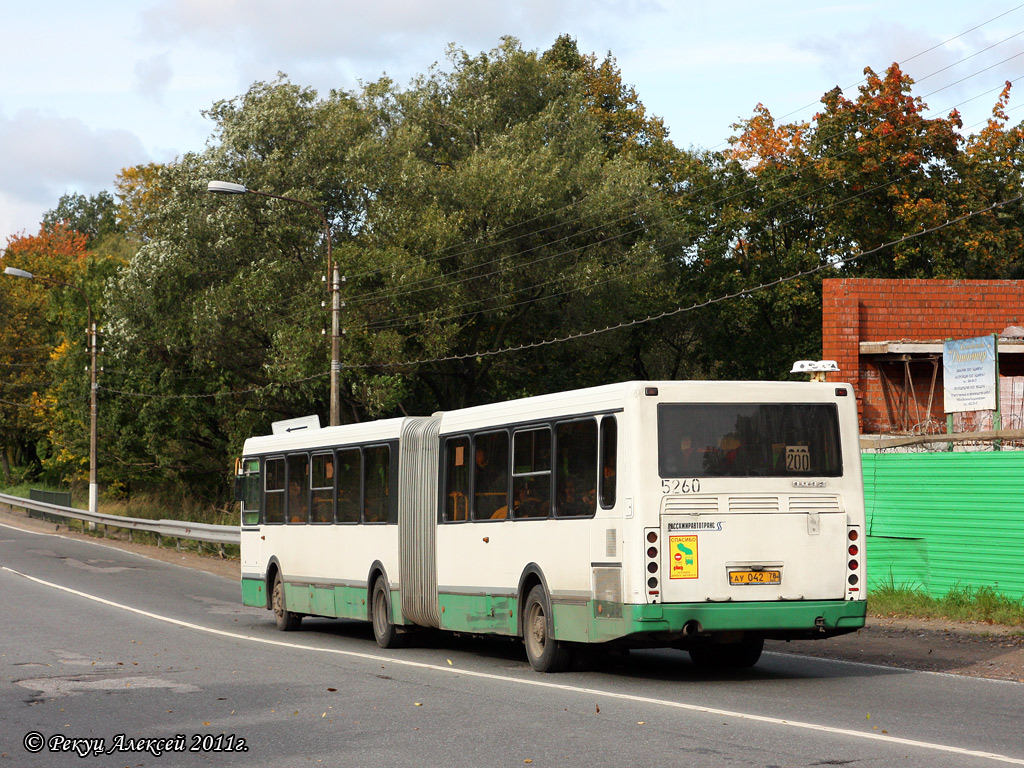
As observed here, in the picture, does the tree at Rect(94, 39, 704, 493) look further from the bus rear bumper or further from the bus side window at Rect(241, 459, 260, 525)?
the bus rear bumper

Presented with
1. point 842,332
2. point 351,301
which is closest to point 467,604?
point 842,332

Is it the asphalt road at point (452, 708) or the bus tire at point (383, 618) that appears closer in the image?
the asphalt road at point (452, 708)

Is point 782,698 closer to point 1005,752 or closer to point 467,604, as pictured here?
point 1005,752

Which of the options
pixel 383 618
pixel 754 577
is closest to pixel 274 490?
pixel 383 618

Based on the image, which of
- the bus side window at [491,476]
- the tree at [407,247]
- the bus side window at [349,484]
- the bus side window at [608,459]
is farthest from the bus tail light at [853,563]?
the tree at [407,247]

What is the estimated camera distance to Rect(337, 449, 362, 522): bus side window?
744 inches

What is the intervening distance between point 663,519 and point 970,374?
447 inches

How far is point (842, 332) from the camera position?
26.6 metres

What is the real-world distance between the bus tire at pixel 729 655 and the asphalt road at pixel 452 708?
0.65ft

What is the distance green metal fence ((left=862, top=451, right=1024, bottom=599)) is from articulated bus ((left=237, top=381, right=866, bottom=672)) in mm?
5627

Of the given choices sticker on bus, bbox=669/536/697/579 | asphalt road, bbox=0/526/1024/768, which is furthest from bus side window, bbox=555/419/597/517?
asphalt road, bbox=0/526/1024/768

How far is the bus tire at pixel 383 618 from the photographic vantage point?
17.5 m

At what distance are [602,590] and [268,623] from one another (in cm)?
1011

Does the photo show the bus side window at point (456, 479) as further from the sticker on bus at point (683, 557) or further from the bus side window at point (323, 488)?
the sticker on bus at point (683, 557)
